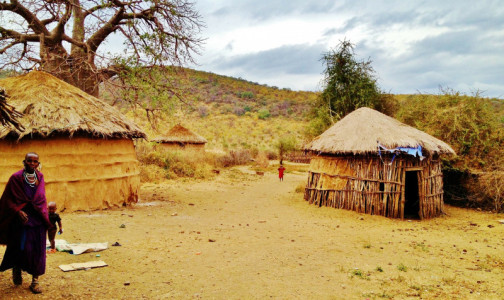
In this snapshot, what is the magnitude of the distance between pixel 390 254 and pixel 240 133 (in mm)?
28603

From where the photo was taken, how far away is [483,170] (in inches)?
448

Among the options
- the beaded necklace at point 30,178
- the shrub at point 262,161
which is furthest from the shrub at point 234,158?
the beaded necklace at point 30,178

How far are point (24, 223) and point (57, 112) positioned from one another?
5.22 metres

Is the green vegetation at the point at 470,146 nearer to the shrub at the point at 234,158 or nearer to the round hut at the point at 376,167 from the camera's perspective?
the round hut at the point at 376,167

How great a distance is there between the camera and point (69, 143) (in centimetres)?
861

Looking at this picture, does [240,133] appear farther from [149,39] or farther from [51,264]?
[51,264]

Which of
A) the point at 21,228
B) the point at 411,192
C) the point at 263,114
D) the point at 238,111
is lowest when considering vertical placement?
the point at 411,192

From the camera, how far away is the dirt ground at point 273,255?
4.55 meters

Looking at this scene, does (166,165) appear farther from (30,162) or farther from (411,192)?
(30,162)

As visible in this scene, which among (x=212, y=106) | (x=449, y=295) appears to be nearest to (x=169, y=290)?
(x=449, y=295)

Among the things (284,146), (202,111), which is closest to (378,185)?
(284,146)

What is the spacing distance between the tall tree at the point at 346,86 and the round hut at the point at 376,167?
751 centimetres

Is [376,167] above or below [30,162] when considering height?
below

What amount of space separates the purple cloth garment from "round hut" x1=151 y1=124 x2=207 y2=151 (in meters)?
15.5
